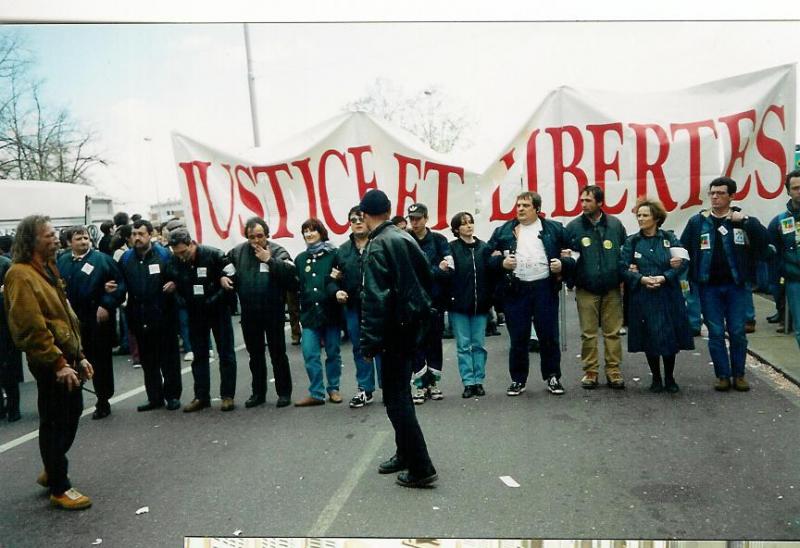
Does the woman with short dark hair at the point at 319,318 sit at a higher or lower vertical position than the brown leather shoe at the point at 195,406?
higher

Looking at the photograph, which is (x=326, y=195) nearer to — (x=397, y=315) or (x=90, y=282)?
(x=397, y=315)

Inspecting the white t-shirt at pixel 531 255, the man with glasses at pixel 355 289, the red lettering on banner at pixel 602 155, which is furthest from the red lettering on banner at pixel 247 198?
the red lettering on banner at pixel 602 155

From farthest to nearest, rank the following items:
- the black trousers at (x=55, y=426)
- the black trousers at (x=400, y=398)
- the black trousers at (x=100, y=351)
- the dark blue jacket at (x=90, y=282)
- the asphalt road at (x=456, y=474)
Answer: the black trousers at (x=100, y=351) → the dark blue jacket at (x=90, y=282) → the black trousers at (x=400, y=398) → the black trousers at (x=55, y=426) → the asphalt road at (x=456, y=474)

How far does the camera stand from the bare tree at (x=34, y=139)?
3.25 meters

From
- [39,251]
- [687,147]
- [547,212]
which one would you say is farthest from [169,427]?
[687,147]

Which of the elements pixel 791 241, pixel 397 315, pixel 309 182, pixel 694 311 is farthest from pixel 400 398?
pixel 694 311

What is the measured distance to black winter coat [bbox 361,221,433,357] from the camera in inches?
132

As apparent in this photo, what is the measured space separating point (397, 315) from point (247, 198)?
5.49 feet

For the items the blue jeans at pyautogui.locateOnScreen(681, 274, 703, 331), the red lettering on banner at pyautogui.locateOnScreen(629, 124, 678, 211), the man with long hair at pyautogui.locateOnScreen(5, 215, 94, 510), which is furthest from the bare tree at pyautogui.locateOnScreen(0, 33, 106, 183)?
the blue jeans at pyautogui.locateOnScreen(681, 274, 703, 331)

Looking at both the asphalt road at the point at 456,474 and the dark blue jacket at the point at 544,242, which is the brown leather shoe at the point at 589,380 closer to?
the asphalt road at the point at 456,474

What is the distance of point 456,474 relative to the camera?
347cm

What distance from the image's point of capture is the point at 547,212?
472cm

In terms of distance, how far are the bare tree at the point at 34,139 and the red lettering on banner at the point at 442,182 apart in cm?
201

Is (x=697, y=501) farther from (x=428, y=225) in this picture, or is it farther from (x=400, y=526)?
(x=428, y=225)
